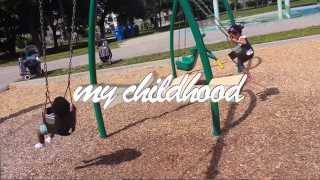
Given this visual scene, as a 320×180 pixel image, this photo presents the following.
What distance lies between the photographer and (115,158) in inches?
236

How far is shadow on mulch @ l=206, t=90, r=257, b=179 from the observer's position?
5.26 m

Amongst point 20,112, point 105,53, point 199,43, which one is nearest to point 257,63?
point 20,112

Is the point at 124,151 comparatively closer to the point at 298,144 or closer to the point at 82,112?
the point at 298,144

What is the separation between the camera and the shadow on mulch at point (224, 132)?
5258 mm

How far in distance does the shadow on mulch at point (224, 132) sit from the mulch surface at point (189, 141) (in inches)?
0.4

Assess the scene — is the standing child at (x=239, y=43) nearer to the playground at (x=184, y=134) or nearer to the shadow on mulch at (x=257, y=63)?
the playground at (x=184, y=134)

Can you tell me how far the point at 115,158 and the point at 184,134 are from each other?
1024 millimetres

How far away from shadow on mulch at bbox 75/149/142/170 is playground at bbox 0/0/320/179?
0.01m

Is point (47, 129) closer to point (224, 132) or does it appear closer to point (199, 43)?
point (199, 43)

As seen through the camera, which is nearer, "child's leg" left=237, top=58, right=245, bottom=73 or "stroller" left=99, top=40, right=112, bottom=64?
"child's leg" left=237, top=58, right=245, bottom=73

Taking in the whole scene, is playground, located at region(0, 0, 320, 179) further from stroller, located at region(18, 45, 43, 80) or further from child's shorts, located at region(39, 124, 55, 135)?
stroller, located at region(18, 45, 43, 80)

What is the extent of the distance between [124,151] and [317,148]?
86.0 inches

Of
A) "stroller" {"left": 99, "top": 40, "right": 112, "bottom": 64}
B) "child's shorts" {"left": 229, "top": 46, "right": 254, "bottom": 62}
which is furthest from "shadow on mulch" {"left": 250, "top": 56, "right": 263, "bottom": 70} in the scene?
"stroller" {"left": 99, "top": 40, "right": 112, "bottom": 64}

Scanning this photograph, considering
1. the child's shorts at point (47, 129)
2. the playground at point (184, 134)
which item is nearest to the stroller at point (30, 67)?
the playground at point (184, 134)
